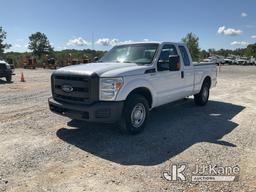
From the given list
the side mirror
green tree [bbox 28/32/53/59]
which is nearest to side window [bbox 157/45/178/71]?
the side mirror

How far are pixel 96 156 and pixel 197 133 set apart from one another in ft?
8.10

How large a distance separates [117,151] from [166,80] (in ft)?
8.17

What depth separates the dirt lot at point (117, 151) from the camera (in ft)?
12.6

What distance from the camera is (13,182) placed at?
3826 millimetres

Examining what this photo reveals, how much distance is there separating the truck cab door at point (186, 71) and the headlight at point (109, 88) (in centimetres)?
278

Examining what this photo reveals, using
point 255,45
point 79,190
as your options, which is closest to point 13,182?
point 79,190

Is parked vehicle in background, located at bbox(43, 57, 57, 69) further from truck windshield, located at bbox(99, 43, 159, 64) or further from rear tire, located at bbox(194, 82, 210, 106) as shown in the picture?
truck windshield, located at bbox(99, 43, 159, 64)

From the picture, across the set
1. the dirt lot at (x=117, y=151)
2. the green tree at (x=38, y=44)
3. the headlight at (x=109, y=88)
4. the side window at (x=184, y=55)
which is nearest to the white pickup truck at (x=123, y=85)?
the headlight at (x=109, y=88)

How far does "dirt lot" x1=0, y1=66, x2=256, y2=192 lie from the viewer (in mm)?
3844

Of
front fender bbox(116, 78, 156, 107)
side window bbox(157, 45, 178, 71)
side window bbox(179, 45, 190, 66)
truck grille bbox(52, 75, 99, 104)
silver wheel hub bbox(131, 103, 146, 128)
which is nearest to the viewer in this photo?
truck grille bbox(52, 75, 99, 104)

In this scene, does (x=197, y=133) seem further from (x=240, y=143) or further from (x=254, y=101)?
(x=254, y=101)

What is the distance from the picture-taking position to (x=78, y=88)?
5.48 meters

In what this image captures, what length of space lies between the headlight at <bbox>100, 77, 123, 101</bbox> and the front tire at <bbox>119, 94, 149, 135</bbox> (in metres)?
0.41

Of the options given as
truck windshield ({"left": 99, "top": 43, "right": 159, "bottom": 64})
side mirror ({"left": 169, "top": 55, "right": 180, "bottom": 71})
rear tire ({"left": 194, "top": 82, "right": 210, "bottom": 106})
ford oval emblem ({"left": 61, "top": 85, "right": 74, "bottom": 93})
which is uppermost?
truck windshield ({"left": 99, "top": 43, "right": 159, "bottom": 64})
